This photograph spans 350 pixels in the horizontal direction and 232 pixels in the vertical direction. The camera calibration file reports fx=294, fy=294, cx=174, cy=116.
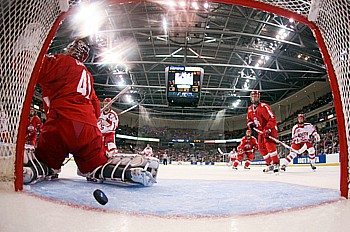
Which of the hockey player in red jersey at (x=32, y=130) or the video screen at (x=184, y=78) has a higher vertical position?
the video screen at (x=184, y=78)

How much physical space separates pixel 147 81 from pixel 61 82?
16.0 meters

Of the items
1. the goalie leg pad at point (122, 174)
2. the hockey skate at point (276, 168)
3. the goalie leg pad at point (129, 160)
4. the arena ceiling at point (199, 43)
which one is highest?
the arena ceiling at point (199, 43)

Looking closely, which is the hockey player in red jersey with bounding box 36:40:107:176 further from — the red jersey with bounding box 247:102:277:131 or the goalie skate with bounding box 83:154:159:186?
the red jersey with bounding box 247:102:277:131

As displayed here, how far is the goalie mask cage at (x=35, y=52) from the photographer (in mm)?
1238

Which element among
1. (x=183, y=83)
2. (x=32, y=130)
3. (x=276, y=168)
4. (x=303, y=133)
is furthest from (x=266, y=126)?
(x=183, y=83)

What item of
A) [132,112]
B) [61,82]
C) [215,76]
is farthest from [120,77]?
[61,82]

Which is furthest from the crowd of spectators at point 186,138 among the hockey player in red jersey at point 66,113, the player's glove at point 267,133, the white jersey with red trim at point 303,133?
the hockey player in red jersey at point 66,113

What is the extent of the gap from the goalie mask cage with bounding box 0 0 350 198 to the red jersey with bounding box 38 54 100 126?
0.34 m

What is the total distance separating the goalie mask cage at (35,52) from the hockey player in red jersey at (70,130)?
33 centimetres

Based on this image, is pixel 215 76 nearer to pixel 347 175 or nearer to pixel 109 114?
pixel 109 114

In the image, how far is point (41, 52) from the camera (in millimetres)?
1364

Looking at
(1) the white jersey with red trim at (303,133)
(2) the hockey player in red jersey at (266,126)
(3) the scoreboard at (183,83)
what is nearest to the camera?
(2) the hockey player in red jersey at (266,126)

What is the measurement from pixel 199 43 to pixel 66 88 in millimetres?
11159

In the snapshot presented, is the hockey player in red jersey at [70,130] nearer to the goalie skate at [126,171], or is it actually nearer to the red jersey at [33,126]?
the goalie skate at [126,171]
